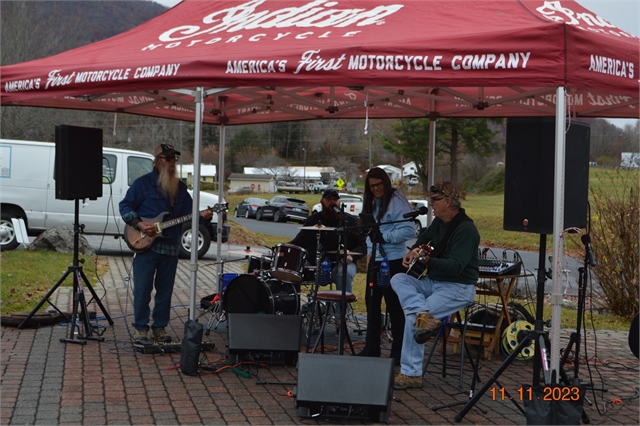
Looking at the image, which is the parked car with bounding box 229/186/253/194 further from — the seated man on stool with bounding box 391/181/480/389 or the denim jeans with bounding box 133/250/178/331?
the seated man on stool with bounding box 391/181/480/389

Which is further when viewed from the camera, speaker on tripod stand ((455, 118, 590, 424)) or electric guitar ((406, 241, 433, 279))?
electric guitar ((406, 241, 433, 279))

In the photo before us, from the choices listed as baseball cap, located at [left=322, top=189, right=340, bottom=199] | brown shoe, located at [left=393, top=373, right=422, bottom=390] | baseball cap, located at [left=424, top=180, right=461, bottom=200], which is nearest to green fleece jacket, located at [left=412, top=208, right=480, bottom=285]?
baseball cap, located at [left=424, top=180, right=461, bottom=200]

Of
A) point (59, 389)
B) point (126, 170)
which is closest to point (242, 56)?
point (59, 389)

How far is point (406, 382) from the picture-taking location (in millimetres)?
5957

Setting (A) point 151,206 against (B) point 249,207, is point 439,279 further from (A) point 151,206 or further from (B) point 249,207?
(B) point 249,207

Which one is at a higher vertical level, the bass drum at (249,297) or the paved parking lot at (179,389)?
the bass drum at (249,297)

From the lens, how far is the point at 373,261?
6074 millimetres

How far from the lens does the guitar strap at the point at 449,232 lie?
600 centimetres

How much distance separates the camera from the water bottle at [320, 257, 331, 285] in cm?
788

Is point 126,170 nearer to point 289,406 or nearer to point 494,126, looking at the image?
point 289,406

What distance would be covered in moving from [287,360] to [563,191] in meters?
2.99

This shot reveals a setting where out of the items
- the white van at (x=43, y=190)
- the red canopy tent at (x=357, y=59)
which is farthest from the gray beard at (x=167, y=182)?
the white van at (x=43, y=190)

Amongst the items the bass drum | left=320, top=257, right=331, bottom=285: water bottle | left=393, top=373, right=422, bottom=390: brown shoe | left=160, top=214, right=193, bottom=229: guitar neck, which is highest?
left=160, top=214, right=193, bottom=229: guitar neck
